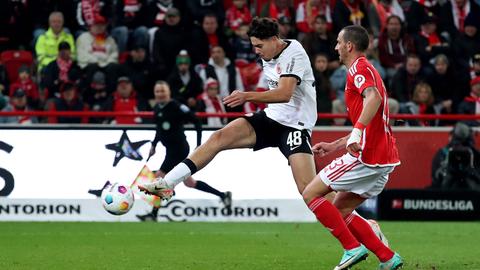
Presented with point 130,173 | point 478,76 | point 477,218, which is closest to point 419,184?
point 477,218

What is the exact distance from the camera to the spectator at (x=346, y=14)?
2061 centimetres

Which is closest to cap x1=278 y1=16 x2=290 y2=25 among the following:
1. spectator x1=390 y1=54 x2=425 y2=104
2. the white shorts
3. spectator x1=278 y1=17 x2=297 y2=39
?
spectator x1=278 y1=17 x2=297 y2=39

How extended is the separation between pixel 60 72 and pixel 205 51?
2605mm

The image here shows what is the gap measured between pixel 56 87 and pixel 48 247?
284 inches

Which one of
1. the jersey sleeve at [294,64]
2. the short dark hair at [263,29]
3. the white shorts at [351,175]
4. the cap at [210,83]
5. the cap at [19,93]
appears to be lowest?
the cap at [19,93]

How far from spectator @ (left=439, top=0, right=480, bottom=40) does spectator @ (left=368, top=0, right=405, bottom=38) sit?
30.9 inches

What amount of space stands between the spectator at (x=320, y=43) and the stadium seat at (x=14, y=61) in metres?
4.87

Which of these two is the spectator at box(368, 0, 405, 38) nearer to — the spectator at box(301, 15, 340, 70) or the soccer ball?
the spectator at box(301, 15, 340, 70)

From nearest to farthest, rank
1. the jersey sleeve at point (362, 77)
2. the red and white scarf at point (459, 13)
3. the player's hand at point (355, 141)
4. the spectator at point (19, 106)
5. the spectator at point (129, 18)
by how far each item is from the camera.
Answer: the player's hand at point (355, 141), the jersey sleeve at point (362, 77), the spectator at point (19, 106), the spectator at point (129, 18), the red and white scarf at point (459, 13)

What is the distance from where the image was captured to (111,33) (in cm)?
2047

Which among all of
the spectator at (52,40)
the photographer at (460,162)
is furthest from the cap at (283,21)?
the photographer at (460,162)

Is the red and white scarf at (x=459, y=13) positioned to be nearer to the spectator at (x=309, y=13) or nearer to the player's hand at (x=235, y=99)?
the spectator at (x=309, y=13)

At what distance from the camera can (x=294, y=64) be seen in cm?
1079

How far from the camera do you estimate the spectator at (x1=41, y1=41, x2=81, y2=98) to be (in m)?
19.3
